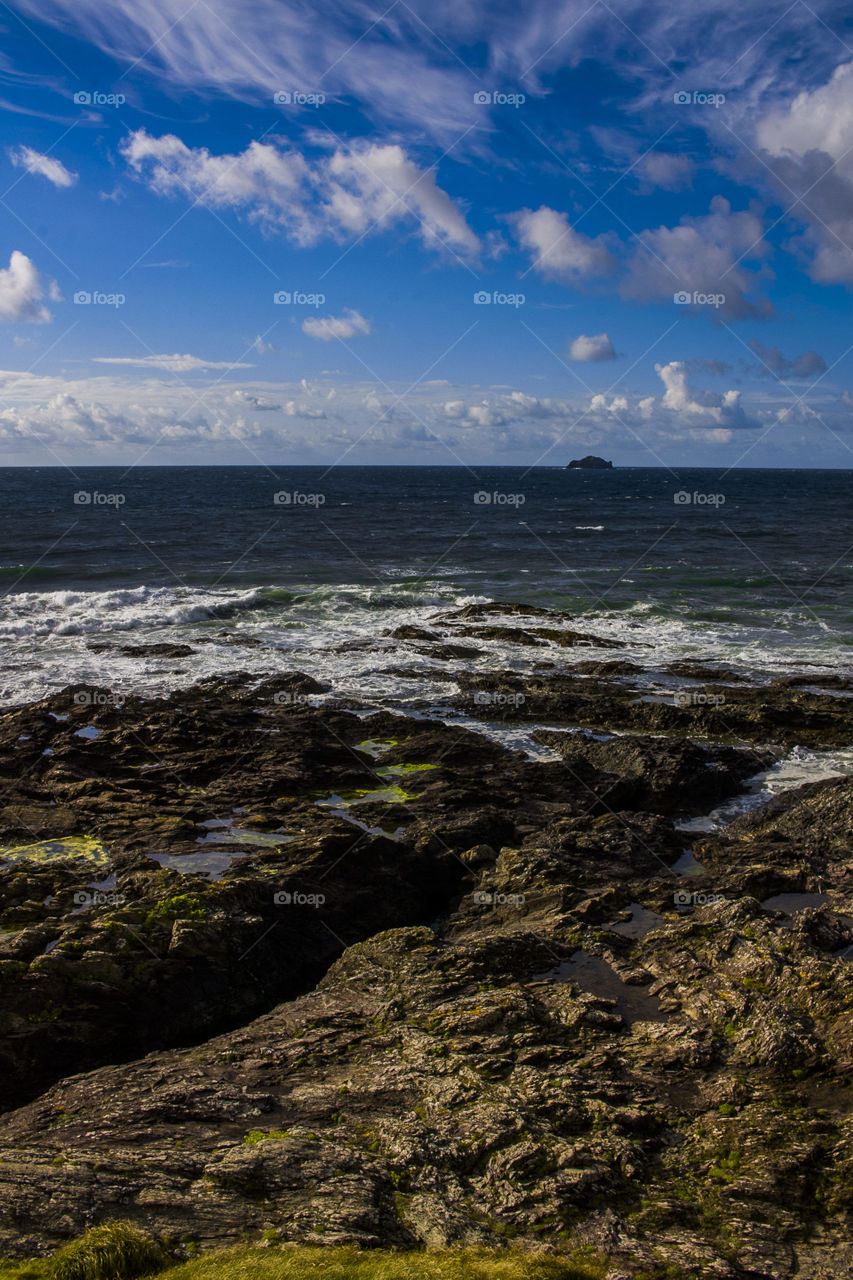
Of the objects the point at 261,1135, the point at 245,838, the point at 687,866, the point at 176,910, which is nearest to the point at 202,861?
the point at 245,838

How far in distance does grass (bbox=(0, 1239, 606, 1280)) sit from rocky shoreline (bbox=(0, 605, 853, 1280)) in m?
0.18

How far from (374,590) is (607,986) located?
113ft

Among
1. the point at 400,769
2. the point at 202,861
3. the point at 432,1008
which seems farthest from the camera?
the point at 400,769

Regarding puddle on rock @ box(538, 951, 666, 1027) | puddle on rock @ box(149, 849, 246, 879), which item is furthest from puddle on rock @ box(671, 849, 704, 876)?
puddle on rock @ box(149, 849, 246, 879)

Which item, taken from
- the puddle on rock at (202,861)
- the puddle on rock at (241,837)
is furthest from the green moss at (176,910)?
the puddle on rock at (241,837)

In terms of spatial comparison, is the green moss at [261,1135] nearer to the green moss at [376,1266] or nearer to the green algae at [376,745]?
the green moss at [376,1266]

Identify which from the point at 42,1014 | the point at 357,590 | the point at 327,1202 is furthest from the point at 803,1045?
the point at 357,590

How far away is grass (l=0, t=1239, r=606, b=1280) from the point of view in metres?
4.89

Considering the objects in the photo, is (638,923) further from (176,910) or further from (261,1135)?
(261,1135)

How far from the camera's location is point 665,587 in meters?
44.9

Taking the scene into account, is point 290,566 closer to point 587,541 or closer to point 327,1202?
point 587,541

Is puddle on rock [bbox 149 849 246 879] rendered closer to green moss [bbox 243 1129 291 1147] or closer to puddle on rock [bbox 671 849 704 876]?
green moss [bbox 243 1129 291 1147]

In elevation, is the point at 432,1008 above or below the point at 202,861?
above

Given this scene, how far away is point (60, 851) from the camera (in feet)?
46.2
